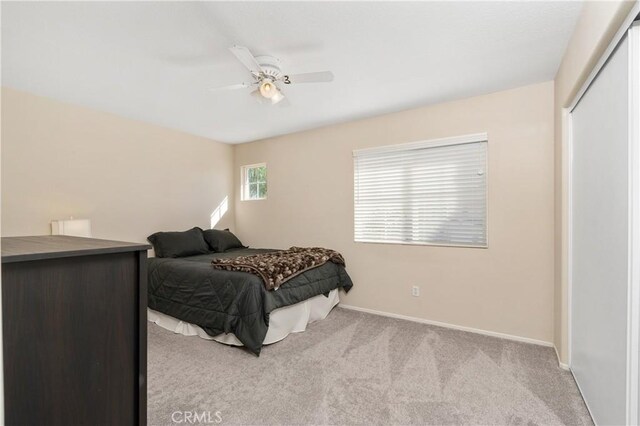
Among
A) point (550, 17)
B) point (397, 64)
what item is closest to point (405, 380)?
point (397, 64)

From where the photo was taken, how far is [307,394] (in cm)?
197

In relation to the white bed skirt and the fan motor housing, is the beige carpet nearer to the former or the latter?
the white bed skirt

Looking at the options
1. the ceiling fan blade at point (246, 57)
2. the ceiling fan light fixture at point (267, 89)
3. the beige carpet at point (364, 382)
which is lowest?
the beige carpet at point (364, 382)

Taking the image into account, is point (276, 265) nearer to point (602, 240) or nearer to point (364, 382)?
point (364, 382)

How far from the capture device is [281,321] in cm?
279

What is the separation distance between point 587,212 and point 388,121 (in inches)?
84.1

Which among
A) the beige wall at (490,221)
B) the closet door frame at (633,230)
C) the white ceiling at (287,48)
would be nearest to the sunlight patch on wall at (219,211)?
the beige wall at (490,221)

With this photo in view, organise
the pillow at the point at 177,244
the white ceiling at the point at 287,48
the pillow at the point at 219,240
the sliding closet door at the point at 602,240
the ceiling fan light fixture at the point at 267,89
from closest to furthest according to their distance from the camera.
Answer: the sliding closet door at the point at 602,240 → the white ceiling at the point at 287,48 → the ceiling fan light fixture at the point at 267,89 → the pillow at the point at 177,244 → the pillow at the point at 219,240

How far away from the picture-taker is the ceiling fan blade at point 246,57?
5.84 feet

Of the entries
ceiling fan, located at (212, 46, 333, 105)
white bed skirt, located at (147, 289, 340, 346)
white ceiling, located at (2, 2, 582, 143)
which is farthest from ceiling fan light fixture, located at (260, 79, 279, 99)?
white bed skirt, located at (147, 289, 340, 346)

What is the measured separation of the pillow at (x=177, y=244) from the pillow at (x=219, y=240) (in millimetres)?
169

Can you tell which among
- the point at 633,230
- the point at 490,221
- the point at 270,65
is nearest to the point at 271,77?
the point at 270,65

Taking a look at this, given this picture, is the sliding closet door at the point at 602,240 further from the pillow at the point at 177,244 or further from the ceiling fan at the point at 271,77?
the pillow at the point at 177,244

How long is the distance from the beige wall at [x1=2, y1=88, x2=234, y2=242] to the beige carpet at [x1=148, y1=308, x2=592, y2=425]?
1.60 meters
